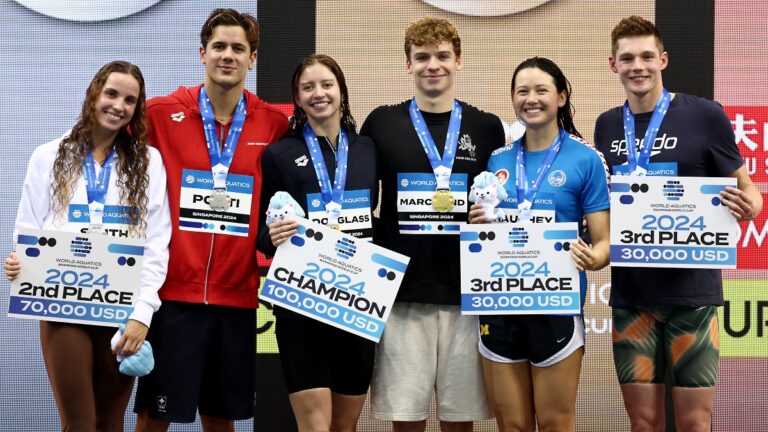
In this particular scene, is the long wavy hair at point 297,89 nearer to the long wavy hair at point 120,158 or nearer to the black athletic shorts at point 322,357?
the long wavy hair at point 120,158

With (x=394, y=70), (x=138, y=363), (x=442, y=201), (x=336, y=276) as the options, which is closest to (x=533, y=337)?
(x=442, y=201)

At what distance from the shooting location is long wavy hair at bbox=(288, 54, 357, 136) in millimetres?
3191

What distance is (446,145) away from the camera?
3203 mm

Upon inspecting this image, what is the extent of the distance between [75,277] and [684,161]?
7.29ft

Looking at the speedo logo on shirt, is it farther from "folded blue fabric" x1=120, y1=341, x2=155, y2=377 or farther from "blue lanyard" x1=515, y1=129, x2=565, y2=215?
"folded blue fabric" x1=120, y1=341, x2=155, y2=377

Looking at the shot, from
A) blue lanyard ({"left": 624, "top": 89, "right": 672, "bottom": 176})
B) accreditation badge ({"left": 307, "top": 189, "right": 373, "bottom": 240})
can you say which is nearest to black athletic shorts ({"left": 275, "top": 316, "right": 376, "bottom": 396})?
accreditation badge ({"left": 307, "top": 189, "right": 373, "bottom": 240})

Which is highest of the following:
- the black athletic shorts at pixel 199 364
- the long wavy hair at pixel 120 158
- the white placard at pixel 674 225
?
the long wavy hair at pixel 120 158

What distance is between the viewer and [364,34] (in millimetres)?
4625

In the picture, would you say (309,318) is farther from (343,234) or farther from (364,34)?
(364,34)

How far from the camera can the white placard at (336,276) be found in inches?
119

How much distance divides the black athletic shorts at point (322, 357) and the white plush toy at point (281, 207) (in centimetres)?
38

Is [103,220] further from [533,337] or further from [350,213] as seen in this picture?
[533,337]

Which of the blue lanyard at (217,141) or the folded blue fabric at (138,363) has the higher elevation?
the blue lanyard at (217,141)

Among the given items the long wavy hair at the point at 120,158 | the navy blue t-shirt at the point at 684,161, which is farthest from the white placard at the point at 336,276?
the navy blue t-shirt at the point at 684,161
